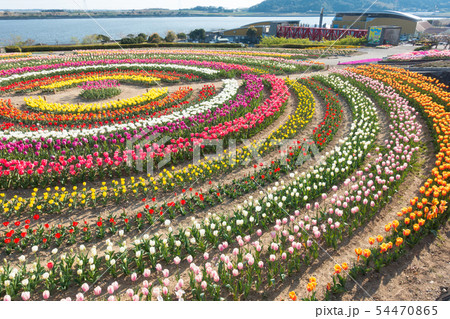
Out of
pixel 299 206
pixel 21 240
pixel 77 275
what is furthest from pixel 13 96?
pixel 299 206

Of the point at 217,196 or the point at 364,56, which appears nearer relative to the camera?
the point at 217,196

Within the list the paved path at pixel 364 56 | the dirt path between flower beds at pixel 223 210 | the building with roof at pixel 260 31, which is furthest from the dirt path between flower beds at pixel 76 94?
the building with roof at pixel 260 31

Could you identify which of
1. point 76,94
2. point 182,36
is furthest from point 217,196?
point 182,36

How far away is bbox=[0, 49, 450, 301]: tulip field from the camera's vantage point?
568cm

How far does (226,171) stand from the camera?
1005 centimetres

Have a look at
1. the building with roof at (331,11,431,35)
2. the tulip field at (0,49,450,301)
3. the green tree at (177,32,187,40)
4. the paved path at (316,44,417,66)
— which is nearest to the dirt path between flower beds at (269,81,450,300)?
the tulip field at (0,49,450,301)

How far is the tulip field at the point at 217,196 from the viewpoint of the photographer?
568 cm

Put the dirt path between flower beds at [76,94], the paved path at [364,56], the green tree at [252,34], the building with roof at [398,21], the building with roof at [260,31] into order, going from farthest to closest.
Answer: the building with roof at [260,31] < the green tree at [252,34] < the building with roof at [398,21] < the paved path at [364,56] < the dirt path between flower beds at [76,94]

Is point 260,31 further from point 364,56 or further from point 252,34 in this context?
point 364,56

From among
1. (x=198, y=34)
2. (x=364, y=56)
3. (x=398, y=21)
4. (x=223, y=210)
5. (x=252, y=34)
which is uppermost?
(x=398, y=21)

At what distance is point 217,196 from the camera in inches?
333

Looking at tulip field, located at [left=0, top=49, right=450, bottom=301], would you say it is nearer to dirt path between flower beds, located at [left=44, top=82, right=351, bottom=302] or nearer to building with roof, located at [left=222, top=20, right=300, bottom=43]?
dirt path between flower beds, located at [left=44, top=82, right=351, bottom=302]

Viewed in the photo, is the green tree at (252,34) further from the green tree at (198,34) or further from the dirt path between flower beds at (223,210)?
the dirt path between flower beds at (223,210)

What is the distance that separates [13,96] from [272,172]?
60.1ft
